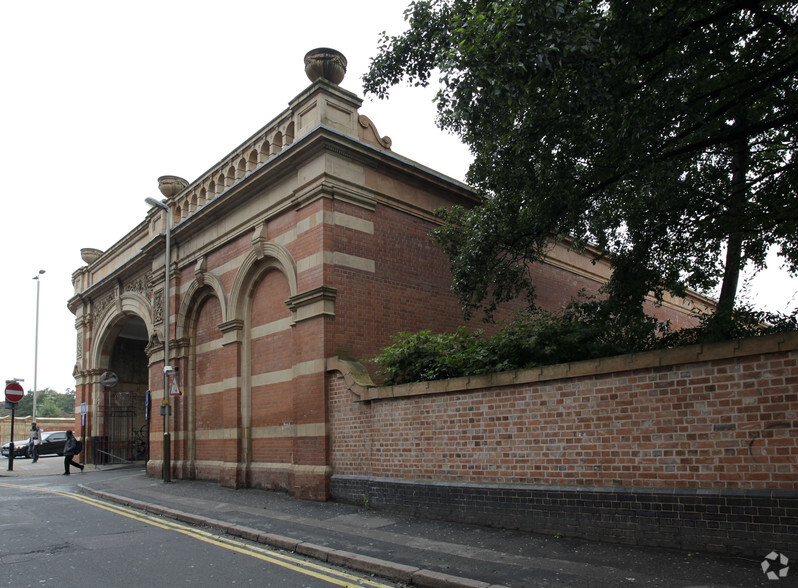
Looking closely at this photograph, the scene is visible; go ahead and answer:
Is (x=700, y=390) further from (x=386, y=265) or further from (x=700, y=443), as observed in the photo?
(x=386, y=265)

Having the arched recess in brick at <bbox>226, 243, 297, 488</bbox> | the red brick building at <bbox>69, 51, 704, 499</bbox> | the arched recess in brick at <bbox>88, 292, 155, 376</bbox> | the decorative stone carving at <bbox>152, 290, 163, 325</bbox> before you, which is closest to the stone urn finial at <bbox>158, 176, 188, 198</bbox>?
the red brick building at <bbox>69, 51, 704, 499</bbox>

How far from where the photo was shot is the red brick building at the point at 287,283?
12438 millimetres

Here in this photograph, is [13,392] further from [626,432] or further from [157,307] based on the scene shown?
[626,432]

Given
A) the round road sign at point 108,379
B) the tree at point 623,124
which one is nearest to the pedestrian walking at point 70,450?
the round road sign at point 108,379

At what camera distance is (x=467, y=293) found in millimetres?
11086

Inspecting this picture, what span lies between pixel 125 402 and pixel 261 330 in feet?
48.8

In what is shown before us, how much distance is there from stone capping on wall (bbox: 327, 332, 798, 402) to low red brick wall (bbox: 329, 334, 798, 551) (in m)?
0.02

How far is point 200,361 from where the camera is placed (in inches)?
680

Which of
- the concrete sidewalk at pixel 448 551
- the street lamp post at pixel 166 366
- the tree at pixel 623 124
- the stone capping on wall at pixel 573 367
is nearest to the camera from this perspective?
the concrete sidewalk at pixel 448 551

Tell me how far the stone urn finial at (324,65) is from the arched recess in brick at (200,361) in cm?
608

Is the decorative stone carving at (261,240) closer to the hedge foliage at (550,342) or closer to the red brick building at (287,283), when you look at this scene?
the red brick building at (287,283)

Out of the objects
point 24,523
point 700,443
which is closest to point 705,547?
point 700,443

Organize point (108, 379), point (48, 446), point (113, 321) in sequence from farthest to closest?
1. point (48, 446)
2. point (108, 379)
3. point (113, 321)

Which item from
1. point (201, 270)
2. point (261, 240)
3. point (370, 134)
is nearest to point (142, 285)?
point (201, 270)
